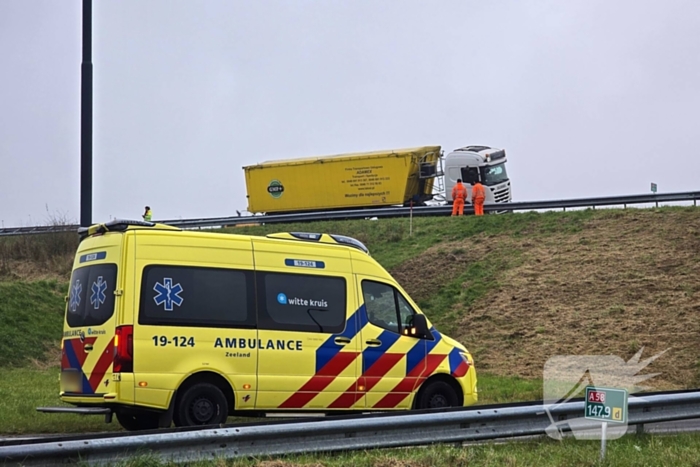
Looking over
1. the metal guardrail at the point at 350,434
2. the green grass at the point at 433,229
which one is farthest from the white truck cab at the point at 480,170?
the metal guardrail at the point at 350,434

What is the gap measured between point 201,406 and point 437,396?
11.6ft

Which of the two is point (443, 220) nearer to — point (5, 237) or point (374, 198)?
point (374, 198)

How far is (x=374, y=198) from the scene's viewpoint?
4147cm

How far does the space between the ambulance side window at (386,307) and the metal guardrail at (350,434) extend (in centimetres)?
311

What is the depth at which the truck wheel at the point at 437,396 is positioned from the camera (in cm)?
1334

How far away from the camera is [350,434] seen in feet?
28.7

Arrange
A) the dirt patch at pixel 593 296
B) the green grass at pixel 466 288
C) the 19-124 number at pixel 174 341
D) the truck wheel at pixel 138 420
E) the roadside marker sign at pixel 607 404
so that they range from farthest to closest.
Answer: the green grass at pixel 466 288
the dirt patch at pixel 593 296
the truck wheel at pixel 138 420
the 19-124 number at pixel 174 341
the roadside marker sign at pixel 607 404

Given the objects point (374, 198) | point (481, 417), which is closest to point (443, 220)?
point (374, 198)

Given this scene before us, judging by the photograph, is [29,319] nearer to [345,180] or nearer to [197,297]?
[197,297]

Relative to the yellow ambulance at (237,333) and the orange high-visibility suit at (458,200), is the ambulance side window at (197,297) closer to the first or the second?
the yellow ambulance at (237,333)

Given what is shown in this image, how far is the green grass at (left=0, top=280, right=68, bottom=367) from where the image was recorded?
77.6 feet

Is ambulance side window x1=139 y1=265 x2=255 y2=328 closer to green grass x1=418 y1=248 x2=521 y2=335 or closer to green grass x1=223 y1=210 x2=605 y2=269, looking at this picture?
green grass x1=418 y1=248 x2=521 y2=335

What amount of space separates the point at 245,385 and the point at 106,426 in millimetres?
2477

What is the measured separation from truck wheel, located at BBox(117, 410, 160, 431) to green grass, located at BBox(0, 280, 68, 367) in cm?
1165
